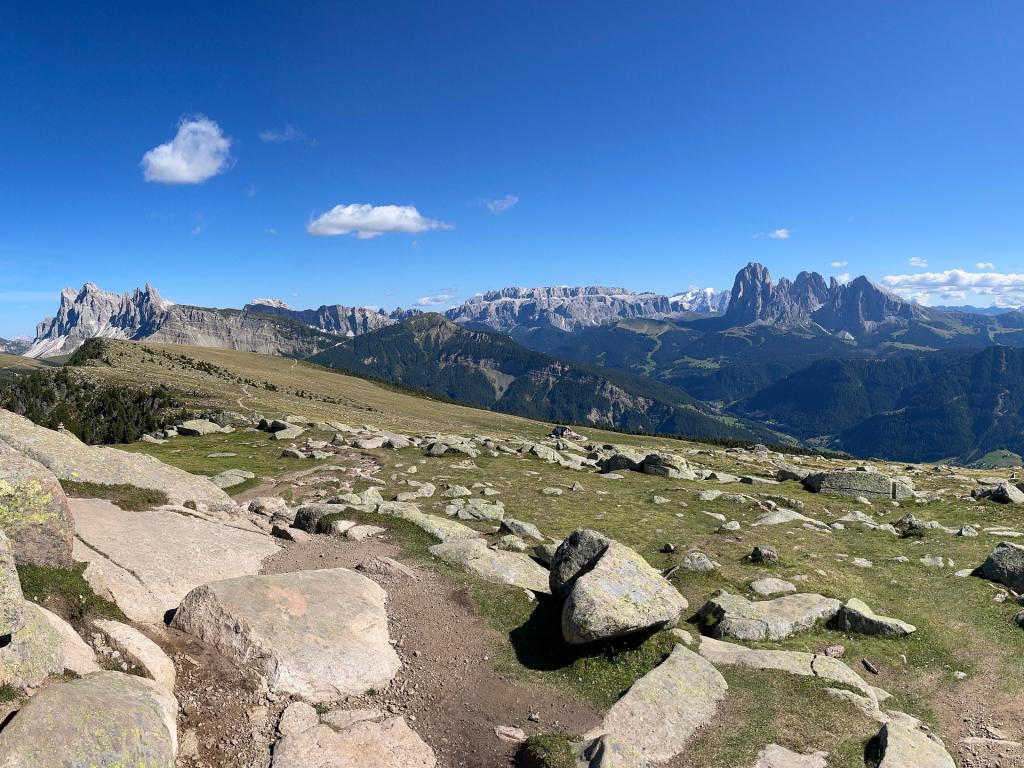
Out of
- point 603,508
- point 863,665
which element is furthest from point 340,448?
point 863,665

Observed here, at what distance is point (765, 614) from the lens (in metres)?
20.6

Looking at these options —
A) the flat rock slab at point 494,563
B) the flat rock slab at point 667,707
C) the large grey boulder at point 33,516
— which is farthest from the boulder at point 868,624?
the large grey boulder at point 33,516

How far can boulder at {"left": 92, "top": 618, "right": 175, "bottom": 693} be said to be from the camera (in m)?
13.2

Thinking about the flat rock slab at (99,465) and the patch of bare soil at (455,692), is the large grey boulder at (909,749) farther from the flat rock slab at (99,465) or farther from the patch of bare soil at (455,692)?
the flat rock slab at (99,465)

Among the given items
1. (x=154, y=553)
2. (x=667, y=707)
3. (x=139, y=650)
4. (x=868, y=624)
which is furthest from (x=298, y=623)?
(x=868, y=624)

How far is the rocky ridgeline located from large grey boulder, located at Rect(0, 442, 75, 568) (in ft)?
0.13

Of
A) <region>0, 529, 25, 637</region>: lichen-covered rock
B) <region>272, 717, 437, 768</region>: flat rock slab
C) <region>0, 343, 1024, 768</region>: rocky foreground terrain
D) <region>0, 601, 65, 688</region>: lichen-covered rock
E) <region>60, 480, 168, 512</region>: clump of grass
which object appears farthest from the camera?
<region>60, 480, 168, 512</region>: clump of grass

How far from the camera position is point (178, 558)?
65.9 ft

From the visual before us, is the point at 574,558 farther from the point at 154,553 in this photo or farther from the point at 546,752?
the point at 154,553

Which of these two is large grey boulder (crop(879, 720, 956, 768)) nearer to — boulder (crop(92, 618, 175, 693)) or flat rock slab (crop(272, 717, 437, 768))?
flat rock slab (crop(272, 717, 437, 768))

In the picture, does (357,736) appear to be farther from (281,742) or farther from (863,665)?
(863,665)

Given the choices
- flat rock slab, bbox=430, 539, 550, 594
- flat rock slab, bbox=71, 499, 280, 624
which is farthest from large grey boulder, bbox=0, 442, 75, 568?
flat rock slab, bbox=430, 539, 550, 594

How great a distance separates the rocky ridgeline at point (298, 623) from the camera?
1147cm

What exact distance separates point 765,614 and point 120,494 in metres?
28.8
